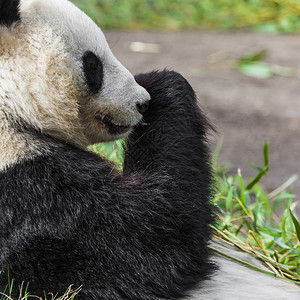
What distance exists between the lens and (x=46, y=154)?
2506mm

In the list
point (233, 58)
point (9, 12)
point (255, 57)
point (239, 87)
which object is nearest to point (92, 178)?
point (9, 12)

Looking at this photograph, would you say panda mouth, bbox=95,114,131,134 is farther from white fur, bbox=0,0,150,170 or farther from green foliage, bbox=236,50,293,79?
green foliage, bbox=236,50,293,79

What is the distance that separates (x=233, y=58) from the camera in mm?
8469

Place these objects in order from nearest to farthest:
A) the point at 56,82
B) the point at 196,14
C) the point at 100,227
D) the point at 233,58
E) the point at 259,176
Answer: the point at 100,227 < the point at 56,82 < the point at 259,176 < the point at 233,58 < the point at 196,14

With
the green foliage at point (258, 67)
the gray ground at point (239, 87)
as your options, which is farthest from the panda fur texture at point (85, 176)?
the green foliage at point (258, 67)

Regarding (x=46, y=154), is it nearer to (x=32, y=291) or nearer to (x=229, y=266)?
(x=32, y=291)

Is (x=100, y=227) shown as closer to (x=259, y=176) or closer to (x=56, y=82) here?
(x=56, y=82)

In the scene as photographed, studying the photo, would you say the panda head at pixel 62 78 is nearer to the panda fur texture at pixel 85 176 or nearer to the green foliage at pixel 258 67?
the panda fur texture at pixel 85 176

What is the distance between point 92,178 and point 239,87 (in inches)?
216

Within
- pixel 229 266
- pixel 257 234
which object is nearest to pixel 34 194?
pixel 229 266

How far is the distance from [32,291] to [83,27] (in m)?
1.15

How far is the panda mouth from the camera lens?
286cm

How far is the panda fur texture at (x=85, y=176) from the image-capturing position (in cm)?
244

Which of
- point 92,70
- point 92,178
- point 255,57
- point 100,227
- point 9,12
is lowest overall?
point 255,57
